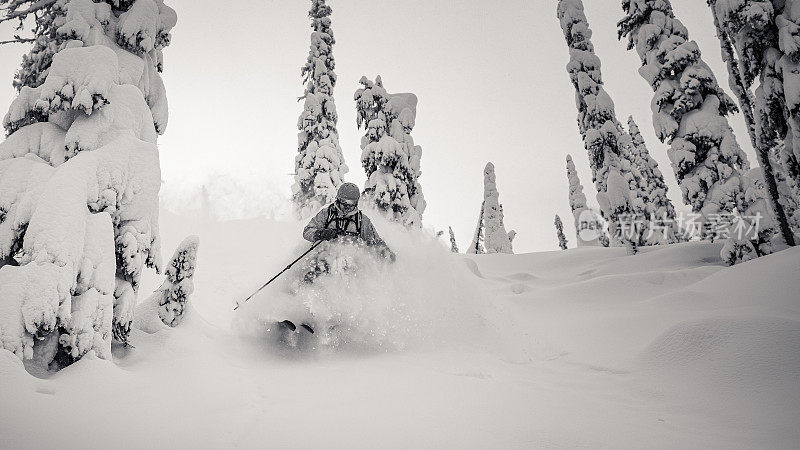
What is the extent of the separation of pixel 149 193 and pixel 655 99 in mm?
13959

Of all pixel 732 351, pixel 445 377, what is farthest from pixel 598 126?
pixel 445 377

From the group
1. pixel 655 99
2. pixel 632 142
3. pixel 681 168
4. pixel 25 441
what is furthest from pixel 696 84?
pixel 632 142

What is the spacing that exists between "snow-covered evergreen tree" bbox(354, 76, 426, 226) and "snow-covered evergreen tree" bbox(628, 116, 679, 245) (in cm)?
1833

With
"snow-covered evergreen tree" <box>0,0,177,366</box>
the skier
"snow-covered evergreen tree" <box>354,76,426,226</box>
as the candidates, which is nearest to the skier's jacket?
the skier

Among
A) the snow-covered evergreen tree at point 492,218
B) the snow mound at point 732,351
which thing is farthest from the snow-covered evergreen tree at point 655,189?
the snow mound at point 732,351

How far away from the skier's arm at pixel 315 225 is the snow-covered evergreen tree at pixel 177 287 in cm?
166

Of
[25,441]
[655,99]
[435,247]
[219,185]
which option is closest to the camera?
[25,441]

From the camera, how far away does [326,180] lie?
18.0 metres

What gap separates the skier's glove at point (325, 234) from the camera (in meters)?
5.98

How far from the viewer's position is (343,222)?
609cm

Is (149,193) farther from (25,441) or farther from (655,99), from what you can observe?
(655,99)

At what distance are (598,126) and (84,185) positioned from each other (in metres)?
18.1

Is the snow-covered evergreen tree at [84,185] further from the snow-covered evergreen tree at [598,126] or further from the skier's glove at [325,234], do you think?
the snow-covered evergreen tree at [598,126]

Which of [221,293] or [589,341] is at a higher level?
[221,293]
